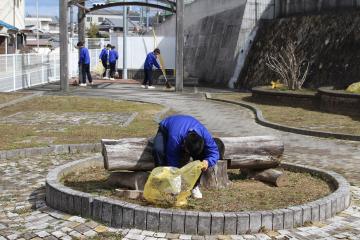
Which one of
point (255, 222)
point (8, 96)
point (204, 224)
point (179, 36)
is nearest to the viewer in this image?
point (204, 224)

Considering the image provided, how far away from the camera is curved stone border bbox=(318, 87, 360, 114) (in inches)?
513

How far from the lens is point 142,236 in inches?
182

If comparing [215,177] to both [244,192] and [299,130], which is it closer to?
[244,192]

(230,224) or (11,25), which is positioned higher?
(11,25)

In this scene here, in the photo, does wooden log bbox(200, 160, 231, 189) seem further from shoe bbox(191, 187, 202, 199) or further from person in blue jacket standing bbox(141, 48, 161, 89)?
person in blue jacket standing bbox(141, 48, 161, 89)

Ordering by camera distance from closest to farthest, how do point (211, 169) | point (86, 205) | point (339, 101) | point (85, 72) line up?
1. point (86, 205)
2. point (211, 169)
3. point (339, 101)
4. point (85, 72)

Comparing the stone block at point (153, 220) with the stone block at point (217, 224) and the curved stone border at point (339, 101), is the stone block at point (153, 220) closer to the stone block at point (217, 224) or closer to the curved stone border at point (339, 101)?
the stone block at point (217, 224)

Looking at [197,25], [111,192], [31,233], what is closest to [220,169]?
[111,192]

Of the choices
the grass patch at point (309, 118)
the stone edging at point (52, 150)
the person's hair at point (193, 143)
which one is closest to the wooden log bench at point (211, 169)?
the person's hair at point (193, 143)

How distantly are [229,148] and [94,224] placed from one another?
194 cm

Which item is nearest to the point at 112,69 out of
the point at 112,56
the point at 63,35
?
the point at 112,56

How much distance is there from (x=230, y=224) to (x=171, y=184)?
71 centimetres

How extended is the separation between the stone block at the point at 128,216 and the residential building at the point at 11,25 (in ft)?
93.7

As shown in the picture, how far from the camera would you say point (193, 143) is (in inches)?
204
